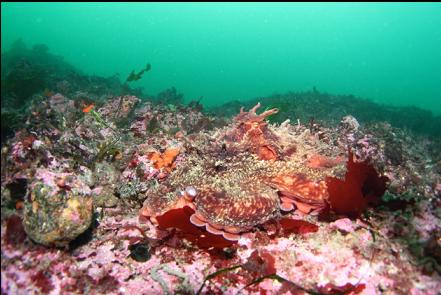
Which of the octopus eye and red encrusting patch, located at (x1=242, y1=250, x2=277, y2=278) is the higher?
the octopus eye

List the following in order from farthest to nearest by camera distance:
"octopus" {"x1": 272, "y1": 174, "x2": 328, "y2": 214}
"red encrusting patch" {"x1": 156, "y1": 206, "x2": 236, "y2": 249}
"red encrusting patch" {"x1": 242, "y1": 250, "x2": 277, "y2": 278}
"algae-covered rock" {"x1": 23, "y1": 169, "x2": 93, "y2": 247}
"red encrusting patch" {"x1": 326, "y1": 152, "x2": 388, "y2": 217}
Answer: "octopus" {"x1": 272, "y1": 174, "x2": 328, "y2": 214}, "red encrusting patch" {"x1": 326, "y1": 152, "x2": 388, "y2": 217}, "red encrusting patch" {"x1": 156, "y1": 206, "x2": 236, "y2": 249}, "red encrusting patch" {"x1": 242, "y1": 250, "x2": 277, "y2": 278}, "algae-covered rock" {"x1": 23, "y1": 169, "x2": 93, "y2": 247}

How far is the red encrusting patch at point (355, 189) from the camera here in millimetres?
3451

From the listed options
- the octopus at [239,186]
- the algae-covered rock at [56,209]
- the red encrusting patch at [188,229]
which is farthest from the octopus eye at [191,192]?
the algae-covered rock at [56,209]

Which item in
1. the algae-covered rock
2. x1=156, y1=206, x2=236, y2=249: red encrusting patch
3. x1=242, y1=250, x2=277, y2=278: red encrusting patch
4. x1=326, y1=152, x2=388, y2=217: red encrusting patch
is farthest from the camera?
x1=326, y1=152, x2=388, y2=217: red encrusting patch

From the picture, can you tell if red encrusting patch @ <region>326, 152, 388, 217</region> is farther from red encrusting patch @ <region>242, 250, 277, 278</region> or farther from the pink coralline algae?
red encrusting patch @ <region>242, 250, 277, 278</region>

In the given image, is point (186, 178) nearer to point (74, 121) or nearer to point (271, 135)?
point (271, 135)

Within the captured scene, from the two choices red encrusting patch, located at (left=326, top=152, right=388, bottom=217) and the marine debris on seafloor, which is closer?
the marine debris on seafloor

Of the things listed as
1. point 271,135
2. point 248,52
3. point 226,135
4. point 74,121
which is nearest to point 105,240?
point 226,135

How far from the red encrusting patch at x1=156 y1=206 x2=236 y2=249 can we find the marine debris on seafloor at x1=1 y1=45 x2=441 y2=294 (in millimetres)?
11

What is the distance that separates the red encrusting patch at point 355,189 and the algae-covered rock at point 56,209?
2.60 metres

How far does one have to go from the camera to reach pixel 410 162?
5.34m

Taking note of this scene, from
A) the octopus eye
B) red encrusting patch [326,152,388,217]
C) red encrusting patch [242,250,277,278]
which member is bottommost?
red encrusting patch [242,250,277,278]

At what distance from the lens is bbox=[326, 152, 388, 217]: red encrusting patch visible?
3.45 m

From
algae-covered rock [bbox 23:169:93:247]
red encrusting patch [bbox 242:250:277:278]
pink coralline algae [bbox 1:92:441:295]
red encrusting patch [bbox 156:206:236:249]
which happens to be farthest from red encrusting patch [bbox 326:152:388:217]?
algae-covered rock [bbox 23:169:93:247]
